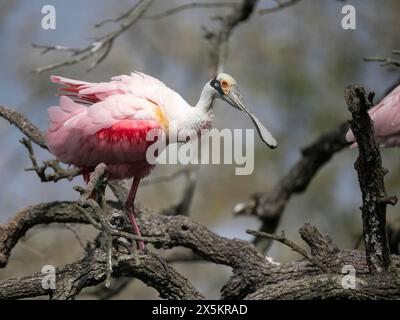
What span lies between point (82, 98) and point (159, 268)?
1200 mm

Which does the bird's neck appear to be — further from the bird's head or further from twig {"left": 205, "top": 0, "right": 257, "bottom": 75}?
twig {"left": 205, "top": 0, "right": 257, "bottom": 75}

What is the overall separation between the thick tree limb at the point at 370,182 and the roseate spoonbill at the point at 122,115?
3.17 ft

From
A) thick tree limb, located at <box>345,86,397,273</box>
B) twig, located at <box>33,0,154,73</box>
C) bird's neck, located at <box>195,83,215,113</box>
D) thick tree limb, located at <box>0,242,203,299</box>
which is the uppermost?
twig, located at <box>33,0,154,73</box>

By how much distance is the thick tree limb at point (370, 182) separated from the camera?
371 centimetres

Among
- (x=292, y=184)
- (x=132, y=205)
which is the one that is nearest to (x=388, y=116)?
(x=292, y=184)

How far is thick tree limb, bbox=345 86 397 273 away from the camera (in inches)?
146

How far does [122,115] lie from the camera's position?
5.01 m

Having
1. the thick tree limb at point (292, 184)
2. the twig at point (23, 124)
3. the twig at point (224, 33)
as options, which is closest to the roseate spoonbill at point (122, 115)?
the twig at point (23, 124)

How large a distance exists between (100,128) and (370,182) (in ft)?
5.64

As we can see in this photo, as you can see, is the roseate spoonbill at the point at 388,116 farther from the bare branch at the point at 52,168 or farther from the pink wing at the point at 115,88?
the bare branch at the point at 52,168

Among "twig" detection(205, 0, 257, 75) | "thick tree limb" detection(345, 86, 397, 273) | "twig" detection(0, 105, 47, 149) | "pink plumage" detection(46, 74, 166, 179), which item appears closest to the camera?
"thick tree limb" detection(345, 86, 397, 273)

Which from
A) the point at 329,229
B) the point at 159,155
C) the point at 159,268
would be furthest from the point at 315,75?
the point at 159,268

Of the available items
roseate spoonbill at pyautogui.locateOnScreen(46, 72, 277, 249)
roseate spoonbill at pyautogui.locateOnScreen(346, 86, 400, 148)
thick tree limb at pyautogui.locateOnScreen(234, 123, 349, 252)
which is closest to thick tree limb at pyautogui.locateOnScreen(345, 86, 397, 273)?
roseate spoonbill at pyautogui.locateOnScreen(46, 72, 277, 249)

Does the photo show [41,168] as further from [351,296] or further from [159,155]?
[351,296]
